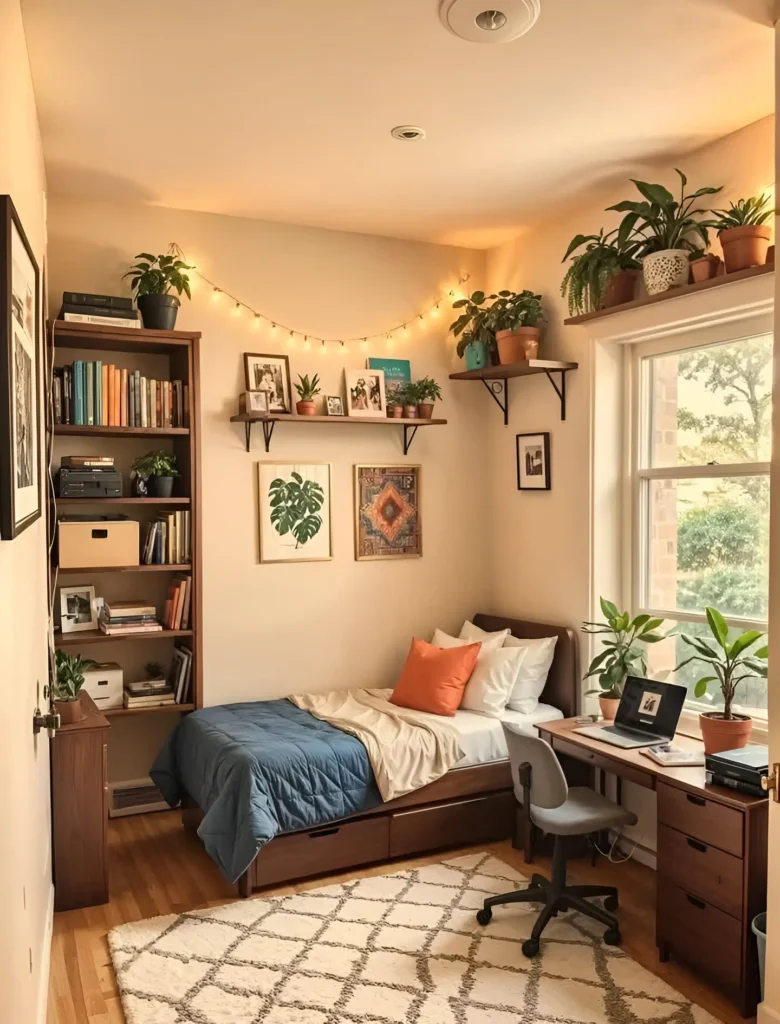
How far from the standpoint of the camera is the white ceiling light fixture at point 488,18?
232cm

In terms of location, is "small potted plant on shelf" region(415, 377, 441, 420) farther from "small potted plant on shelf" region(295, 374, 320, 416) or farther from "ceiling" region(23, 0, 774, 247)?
"ceiling" region(23, 0, 774, 247)

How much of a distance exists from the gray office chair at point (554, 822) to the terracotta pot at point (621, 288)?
181cm

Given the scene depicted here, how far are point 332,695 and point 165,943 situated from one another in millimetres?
1492

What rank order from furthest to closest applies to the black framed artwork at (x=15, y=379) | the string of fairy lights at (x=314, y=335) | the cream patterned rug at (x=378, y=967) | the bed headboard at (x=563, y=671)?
the string of fairy lights at (x=314, y=335), the bed headboard at (x=563, y=671), the cream patterned rug at (x=378, y=967), the black framed artwork at (x=15, y=379)

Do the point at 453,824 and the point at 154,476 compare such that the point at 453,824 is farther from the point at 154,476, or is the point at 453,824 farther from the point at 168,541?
the point at 154,476

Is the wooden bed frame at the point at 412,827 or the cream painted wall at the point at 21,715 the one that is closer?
the cream painted wall at the point at 21,715

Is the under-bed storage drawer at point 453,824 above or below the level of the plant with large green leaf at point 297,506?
below

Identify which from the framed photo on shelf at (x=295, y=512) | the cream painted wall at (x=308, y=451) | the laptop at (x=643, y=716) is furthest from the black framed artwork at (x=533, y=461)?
the laptop at (x=643, y=716)

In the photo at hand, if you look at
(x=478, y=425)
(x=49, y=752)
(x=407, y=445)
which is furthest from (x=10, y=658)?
(x=478, y=425)

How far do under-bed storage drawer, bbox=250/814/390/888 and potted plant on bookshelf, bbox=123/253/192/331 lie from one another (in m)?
2.22

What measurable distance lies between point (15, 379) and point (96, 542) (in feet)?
6.90

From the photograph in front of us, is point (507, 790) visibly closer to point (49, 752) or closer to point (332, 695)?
point (332, 695)

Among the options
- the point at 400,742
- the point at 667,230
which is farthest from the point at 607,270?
the point at 400,742

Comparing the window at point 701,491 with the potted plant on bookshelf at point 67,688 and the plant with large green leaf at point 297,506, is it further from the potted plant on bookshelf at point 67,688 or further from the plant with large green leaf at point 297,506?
the potted plant on bookshelf at point 67,688
